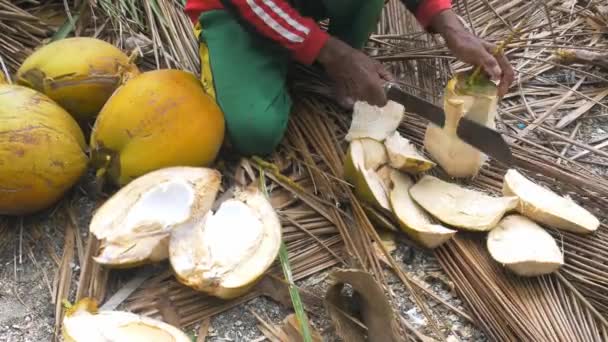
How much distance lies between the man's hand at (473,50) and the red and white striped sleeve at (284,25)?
0.30m

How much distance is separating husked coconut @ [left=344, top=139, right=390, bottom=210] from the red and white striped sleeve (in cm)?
23


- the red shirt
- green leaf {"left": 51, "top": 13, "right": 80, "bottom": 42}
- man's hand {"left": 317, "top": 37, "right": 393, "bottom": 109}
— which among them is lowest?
green leaf {"left": 51, "top": 13, "right": 80, "bottom": 42}

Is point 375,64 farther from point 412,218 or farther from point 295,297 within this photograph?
point 295,297

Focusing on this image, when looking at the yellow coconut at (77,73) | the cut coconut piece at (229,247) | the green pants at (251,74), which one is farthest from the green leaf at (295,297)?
the yellow coconut at (77,73)

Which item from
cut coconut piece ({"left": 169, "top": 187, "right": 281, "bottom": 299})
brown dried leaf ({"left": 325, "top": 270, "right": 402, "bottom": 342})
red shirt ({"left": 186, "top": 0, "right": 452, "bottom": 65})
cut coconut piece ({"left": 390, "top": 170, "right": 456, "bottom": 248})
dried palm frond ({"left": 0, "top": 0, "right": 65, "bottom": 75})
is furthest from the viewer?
dried palm frond ({"left": 0, "top": 0, "right": 65, "bottom": 75})

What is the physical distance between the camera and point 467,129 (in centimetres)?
143

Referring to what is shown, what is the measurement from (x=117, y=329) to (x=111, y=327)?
0.5 inches

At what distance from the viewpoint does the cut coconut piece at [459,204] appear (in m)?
1.40

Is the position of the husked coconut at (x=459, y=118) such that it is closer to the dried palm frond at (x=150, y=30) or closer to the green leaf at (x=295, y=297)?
the green leaf at (x=295, y=297)

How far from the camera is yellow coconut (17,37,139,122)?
59.8 inches

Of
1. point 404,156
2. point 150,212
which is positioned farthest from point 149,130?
point 404,156

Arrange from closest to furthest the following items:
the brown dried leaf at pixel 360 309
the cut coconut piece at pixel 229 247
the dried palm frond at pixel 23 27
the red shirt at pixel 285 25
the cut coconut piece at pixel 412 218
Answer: the brown dried leaf at pixel 360 309 < the cut coconut piece at pixel 229 247 < the cut coconut piece at pixel 412 218 < the red shirt at pixel 285 25 < the dried palm frond at pixel 23 27

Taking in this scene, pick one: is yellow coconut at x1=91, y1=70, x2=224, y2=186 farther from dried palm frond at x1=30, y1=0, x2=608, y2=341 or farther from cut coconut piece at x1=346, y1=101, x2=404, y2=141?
cut coconut piece at x1=346, y1=101, x2=404, y2=141

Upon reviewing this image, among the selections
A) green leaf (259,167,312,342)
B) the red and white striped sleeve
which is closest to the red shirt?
the red and white striped sleeve
